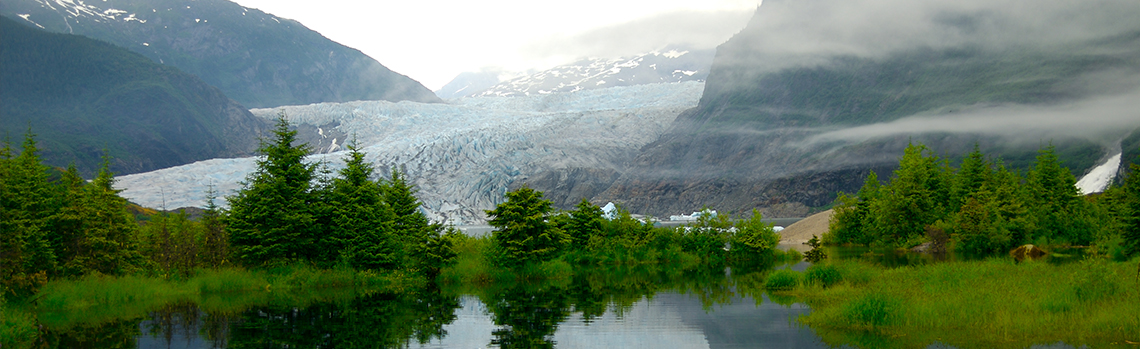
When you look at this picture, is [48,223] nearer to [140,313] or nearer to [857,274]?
[140,313]

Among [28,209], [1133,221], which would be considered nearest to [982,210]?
[1133,221]

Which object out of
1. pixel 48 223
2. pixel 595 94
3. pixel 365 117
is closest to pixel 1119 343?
pixel 48 223

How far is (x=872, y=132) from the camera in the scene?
12938 cm

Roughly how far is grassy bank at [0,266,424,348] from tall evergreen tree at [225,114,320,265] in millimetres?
871

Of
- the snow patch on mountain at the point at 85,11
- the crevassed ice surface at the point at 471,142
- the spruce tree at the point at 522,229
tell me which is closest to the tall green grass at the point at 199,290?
the spruce tree at the point at 522,229

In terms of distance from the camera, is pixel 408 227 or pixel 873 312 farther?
pixel 408 227

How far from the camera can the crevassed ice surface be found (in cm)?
7400

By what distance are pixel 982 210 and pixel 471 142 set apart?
61902 mm

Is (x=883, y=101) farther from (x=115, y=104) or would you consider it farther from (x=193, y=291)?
(x=115, y=104)

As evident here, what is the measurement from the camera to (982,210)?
41625mm

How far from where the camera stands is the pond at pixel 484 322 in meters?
14.1

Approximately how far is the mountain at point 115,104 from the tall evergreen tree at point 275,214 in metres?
95.1

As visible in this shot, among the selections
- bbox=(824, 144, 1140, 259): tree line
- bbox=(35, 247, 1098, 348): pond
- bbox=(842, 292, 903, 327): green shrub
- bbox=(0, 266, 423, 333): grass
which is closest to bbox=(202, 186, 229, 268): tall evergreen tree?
bbox=(0, 266, 423, 333): grass

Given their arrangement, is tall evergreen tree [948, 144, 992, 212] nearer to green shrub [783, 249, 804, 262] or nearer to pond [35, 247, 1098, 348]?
green shrub [783, 249, 804, 262]
